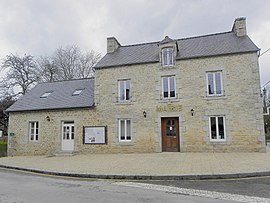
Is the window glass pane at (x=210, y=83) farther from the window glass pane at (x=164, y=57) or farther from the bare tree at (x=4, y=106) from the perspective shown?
the bare tree at (x=4, y=106)

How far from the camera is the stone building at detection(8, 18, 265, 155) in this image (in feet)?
46.1

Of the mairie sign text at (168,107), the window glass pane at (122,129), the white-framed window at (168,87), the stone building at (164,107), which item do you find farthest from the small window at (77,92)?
the white-framed window at (168,87)

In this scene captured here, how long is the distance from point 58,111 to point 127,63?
587 centimetres

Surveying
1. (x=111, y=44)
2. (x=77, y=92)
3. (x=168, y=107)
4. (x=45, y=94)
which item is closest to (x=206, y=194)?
(x=168, y=107)

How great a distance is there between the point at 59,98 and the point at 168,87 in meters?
8.20

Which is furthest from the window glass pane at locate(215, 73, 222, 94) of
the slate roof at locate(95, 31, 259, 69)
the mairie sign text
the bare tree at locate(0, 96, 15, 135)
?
the bare tree at locate(0, 96, 15, 135)

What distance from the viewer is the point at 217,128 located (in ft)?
46.8

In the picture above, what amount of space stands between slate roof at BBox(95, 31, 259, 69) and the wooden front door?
4.00 meters

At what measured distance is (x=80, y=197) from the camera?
18.2 ft

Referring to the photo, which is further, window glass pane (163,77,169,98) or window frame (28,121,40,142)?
window frame (28,121,40,142)

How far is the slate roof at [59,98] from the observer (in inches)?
674

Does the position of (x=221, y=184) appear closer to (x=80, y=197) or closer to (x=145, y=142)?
(x=80, y=197)

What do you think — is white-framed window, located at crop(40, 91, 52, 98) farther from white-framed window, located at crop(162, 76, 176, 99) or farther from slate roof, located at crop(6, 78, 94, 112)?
white-framed window, located at crop(162, 76, 176, 99)

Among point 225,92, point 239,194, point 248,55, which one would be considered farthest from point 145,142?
point 239,194
